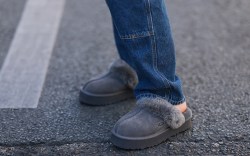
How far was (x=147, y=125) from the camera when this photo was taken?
209 cm

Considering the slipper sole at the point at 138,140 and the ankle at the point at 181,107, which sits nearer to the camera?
the slipper sole at the point at 138,140

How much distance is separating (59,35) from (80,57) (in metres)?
0.41

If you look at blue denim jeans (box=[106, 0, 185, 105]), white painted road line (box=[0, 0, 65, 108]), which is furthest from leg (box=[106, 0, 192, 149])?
white painted road line (box=[0, 0, 65, 108])

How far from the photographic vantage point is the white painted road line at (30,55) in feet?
8.56

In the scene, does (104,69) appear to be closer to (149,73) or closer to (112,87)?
(112,87)

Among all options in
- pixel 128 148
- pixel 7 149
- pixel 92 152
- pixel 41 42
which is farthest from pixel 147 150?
pixel 41 42

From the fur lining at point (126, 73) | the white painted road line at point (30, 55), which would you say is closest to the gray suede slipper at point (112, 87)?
the fur lining at point (126, 73)

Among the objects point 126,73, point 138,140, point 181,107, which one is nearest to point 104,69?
point 126,73

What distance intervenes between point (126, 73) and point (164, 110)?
440mm

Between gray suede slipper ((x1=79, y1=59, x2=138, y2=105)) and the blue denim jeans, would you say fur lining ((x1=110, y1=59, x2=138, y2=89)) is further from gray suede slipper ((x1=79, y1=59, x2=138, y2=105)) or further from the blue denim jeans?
the blue denim jeans

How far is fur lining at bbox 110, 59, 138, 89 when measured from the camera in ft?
8.16

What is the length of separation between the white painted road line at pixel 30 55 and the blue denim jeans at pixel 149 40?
26.1 inches

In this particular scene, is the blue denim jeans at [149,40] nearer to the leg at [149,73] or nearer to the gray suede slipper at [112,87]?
the leg at [149,73]

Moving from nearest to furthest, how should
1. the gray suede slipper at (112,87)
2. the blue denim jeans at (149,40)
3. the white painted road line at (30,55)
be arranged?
the blue denim jeans at (149,40) → the gray suede slipper at (112,87) → the white painted road line at (30,55)
